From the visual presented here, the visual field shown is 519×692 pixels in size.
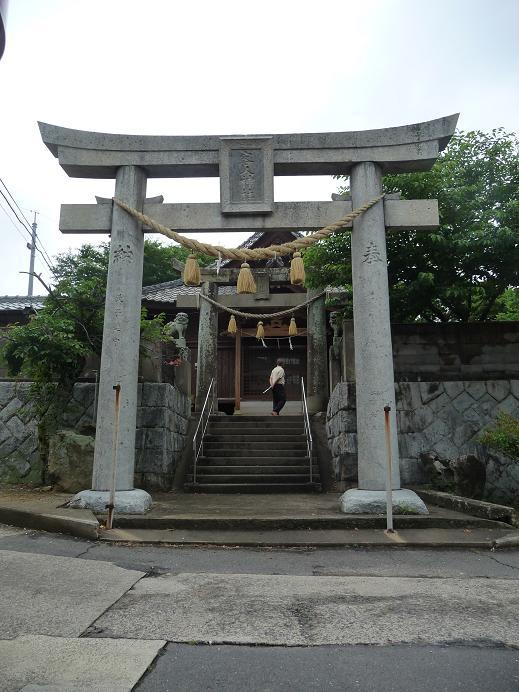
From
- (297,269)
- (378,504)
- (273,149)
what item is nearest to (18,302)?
(273,149)

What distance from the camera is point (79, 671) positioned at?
7.96 ft

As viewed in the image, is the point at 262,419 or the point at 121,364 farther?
the point at 262,419

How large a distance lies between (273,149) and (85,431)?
5.47 metres

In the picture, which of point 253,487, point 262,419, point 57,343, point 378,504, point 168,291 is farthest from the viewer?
point 168,291

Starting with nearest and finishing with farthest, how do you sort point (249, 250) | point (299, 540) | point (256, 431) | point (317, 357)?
point (299, 540)
point (249, 250)
point (256, 431)
point (317, 357)

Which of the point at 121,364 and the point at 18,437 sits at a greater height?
the point at 121,364

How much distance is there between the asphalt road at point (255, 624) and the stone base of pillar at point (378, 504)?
164 cm

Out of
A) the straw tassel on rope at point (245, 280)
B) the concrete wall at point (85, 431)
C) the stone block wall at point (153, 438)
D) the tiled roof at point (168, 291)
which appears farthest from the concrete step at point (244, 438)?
the tiled roof at point (168, 291)

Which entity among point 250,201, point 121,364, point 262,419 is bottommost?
point 262,419

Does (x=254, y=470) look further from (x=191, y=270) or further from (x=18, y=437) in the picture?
(x=18, y=437)

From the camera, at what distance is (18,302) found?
21.2m

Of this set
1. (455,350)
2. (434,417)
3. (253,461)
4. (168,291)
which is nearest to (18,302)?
(168,291)

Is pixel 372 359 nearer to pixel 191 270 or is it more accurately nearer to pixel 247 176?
pixel 191 270

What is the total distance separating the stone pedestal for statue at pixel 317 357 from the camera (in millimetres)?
14133
